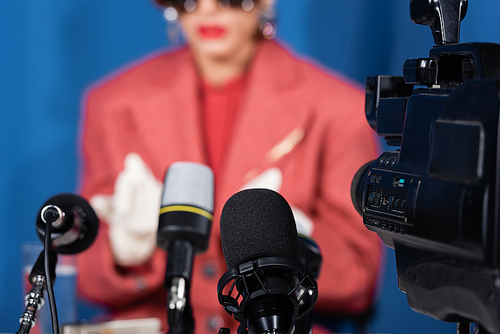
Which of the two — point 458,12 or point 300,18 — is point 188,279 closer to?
point 458,12

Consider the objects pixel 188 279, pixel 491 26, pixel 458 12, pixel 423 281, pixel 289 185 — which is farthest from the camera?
pixel 289 185

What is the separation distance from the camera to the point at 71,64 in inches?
79.4

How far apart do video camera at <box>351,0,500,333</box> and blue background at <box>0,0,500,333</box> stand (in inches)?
51.6

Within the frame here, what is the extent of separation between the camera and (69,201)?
95 cm

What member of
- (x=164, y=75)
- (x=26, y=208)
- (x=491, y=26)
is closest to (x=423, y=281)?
(x=491, y=26)

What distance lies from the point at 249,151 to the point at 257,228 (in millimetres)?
1290

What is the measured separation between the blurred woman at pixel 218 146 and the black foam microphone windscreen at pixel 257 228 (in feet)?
Result: 3.92

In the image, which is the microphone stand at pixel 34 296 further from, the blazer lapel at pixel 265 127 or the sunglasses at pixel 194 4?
the sunglasses at pixel 194 4

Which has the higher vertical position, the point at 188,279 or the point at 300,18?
the point at 300,18

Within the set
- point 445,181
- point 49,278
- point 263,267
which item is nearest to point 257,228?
point 263,267

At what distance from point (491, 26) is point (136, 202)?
144cm

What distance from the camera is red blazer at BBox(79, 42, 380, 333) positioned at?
195 centimetres

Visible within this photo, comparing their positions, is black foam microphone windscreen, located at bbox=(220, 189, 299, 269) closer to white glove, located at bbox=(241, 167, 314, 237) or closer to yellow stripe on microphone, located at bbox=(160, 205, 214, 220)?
yellow stripe on microphone, located at bbox=(160, 205, 214, 220)

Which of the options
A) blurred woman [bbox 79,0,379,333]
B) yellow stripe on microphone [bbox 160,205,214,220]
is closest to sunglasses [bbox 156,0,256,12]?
blurred woman [bbox 79,0,379,333]
